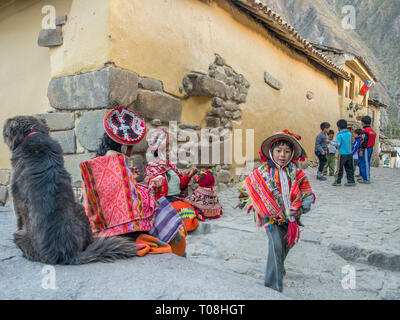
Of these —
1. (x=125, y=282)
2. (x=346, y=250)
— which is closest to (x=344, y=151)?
(x=346, y=250)

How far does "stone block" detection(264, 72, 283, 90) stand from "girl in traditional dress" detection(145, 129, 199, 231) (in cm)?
469

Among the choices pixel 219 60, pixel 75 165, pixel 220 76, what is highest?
pixel 219 60

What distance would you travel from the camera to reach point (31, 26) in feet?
14.0

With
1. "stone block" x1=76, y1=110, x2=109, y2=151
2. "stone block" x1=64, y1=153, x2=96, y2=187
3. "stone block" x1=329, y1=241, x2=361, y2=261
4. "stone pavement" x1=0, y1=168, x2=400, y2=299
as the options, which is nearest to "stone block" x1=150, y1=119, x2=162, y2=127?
"stone block" x1=76, y1=110, x2=109, y2=151

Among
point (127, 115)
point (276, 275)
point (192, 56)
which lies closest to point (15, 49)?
point (192, 56)

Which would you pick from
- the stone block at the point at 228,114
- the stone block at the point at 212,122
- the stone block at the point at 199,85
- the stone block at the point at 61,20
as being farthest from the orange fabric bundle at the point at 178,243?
the stone block at the point at 228,114

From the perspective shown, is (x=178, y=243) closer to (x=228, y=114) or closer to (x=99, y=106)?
(x=99, y=106)

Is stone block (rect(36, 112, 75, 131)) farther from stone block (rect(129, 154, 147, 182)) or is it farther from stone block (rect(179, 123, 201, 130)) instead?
stone block (rect(179, 123, 201, 130))

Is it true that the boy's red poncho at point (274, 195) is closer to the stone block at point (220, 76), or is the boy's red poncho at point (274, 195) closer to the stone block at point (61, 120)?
the stone block at point (61, 120)

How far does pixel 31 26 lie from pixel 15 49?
0.50 meters

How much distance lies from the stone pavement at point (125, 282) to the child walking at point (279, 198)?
0.60 metres

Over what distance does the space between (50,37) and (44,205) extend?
3.00 meters

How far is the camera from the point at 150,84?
391cm
